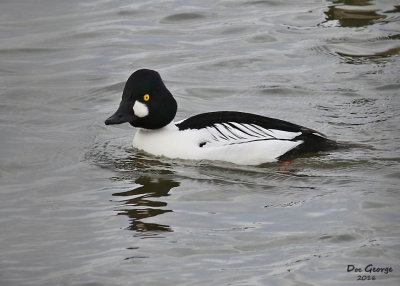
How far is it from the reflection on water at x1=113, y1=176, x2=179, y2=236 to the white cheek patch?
0.76 meters

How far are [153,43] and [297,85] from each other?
353 cm

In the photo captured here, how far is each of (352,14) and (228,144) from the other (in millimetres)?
7271

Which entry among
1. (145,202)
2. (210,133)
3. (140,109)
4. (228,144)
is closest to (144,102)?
(140,109)

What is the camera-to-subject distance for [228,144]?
9.66 meters

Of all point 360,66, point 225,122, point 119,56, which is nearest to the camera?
point 225,122

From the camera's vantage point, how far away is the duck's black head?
382 inches

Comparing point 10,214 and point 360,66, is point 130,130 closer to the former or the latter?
point 10,214

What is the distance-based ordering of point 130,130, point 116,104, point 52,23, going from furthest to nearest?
point 52,23, point 116,104, point 130,130

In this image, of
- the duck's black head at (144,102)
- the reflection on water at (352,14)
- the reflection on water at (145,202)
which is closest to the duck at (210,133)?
the duck's black head at (144,102)

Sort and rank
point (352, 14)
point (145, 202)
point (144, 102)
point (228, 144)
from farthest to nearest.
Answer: point (352, 14), point (144, 102), point (228, 144), point (145, 202)

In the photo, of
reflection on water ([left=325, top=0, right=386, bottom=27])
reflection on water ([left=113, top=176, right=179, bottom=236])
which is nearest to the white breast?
reflection on water ([left=113, top=176, right=179, bottom=236])

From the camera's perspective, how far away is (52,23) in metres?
16.4

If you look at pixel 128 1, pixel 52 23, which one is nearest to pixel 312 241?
pixel 52 23

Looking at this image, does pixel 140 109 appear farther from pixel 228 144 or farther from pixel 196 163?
pixel 228 144
